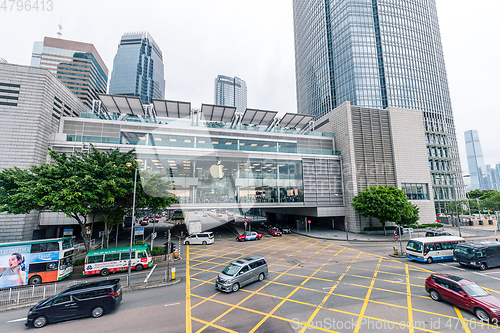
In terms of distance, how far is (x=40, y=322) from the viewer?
10758 mm

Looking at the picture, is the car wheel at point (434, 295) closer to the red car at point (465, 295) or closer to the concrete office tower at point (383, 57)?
the red car at point (465, 295)

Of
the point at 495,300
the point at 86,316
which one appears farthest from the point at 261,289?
the point at 495,300

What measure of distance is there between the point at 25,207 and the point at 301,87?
396 feet

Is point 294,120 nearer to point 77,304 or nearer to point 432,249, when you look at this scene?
point 432,249

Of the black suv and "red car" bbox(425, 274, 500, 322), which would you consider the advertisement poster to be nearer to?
the black suv

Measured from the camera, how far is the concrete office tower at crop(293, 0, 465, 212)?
3351 inches

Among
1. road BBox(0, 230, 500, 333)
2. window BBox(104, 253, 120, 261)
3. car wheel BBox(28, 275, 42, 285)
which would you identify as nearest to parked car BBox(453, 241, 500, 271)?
road BBox(0, 230, 500, 333)

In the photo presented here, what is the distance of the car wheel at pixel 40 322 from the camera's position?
10.7 m

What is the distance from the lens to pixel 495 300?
33.7 ft

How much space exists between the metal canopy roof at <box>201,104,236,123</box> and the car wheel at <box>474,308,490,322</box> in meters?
37.9

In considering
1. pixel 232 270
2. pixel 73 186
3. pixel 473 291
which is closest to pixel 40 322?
pixel 232 270

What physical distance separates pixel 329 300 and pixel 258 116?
37231mm

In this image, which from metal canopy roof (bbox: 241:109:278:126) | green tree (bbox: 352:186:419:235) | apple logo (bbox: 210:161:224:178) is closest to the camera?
green tree (bbox: 352:186:419:235)

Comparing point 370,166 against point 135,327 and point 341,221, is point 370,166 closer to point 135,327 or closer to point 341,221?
point 341,221
